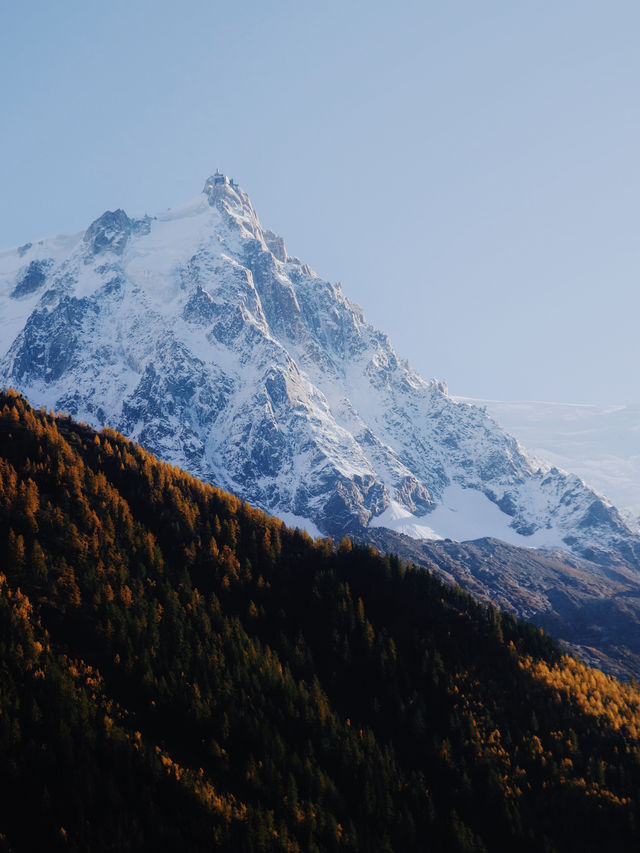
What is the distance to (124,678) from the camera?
10838cm

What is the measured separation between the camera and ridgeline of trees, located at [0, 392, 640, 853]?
90000 mm

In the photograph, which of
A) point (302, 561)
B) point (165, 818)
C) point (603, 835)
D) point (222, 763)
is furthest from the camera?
point (302, 561)

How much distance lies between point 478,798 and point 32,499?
4127 inches

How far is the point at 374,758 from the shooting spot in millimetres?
113750

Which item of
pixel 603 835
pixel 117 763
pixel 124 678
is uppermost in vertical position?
pixel 603 835

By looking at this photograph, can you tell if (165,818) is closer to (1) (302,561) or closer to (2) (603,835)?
(2) (603,835)

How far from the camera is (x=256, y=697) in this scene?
11731 centimetres

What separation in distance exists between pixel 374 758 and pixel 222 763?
28192 mm

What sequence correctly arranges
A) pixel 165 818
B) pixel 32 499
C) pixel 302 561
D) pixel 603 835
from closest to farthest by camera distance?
pixel 165 818
pixel 603 835
pixel 32 499
pixel 302 561

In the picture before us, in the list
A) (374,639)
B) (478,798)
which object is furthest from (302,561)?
(478,798)

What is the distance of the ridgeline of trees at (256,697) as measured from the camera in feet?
295

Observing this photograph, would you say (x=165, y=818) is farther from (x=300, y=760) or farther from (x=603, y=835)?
(x=603, y=835)

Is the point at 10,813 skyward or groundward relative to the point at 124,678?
groundward

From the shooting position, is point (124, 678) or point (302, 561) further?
point (302, 561)
